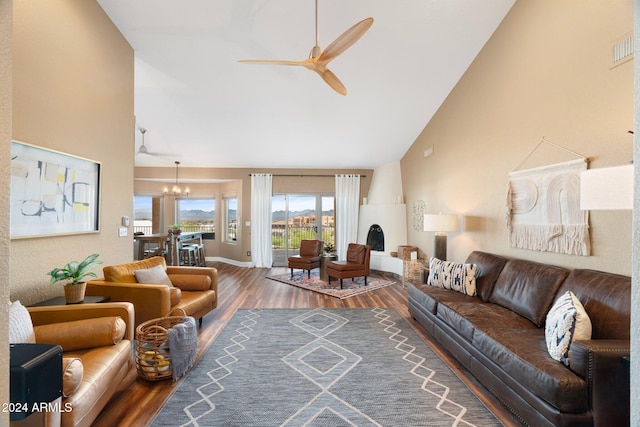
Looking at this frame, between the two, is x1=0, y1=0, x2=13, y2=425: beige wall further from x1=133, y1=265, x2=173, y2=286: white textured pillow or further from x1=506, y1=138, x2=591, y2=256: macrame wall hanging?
x1=506, y1=138, x2=591, y2=256: macrame wall hanging

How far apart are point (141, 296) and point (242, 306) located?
1.74 meters

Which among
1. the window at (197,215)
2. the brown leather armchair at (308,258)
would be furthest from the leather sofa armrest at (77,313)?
the window at (197,215)

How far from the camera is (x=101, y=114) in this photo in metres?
3.18

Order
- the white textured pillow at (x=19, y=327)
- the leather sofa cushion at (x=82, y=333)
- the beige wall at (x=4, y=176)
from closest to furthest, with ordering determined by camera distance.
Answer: the beige wall at (x=4, y=176) < the white textured pillow at (x=19, y=327) < the leather sofa cushion at (x=82, y=333)

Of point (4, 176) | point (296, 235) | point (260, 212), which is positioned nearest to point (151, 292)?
point (4, 176)

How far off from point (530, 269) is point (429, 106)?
10.8 ft

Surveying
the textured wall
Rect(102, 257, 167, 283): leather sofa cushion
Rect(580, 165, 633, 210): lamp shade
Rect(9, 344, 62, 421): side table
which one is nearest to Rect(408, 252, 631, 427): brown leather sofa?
Rect(580, 165, 633, 210): lamp shade

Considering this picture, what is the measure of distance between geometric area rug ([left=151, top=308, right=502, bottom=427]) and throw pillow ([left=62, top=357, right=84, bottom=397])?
611 millimetres

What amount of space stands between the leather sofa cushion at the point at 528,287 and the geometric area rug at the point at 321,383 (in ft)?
3.00

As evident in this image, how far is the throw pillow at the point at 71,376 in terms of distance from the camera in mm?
1493

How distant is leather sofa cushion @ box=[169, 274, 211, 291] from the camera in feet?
12.0

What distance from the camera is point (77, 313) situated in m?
2.14

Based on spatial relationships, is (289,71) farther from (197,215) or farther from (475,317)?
(197,215)

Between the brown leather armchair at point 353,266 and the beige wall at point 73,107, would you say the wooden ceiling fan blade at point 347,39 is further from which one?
the brown leather armchair at point 353,266
